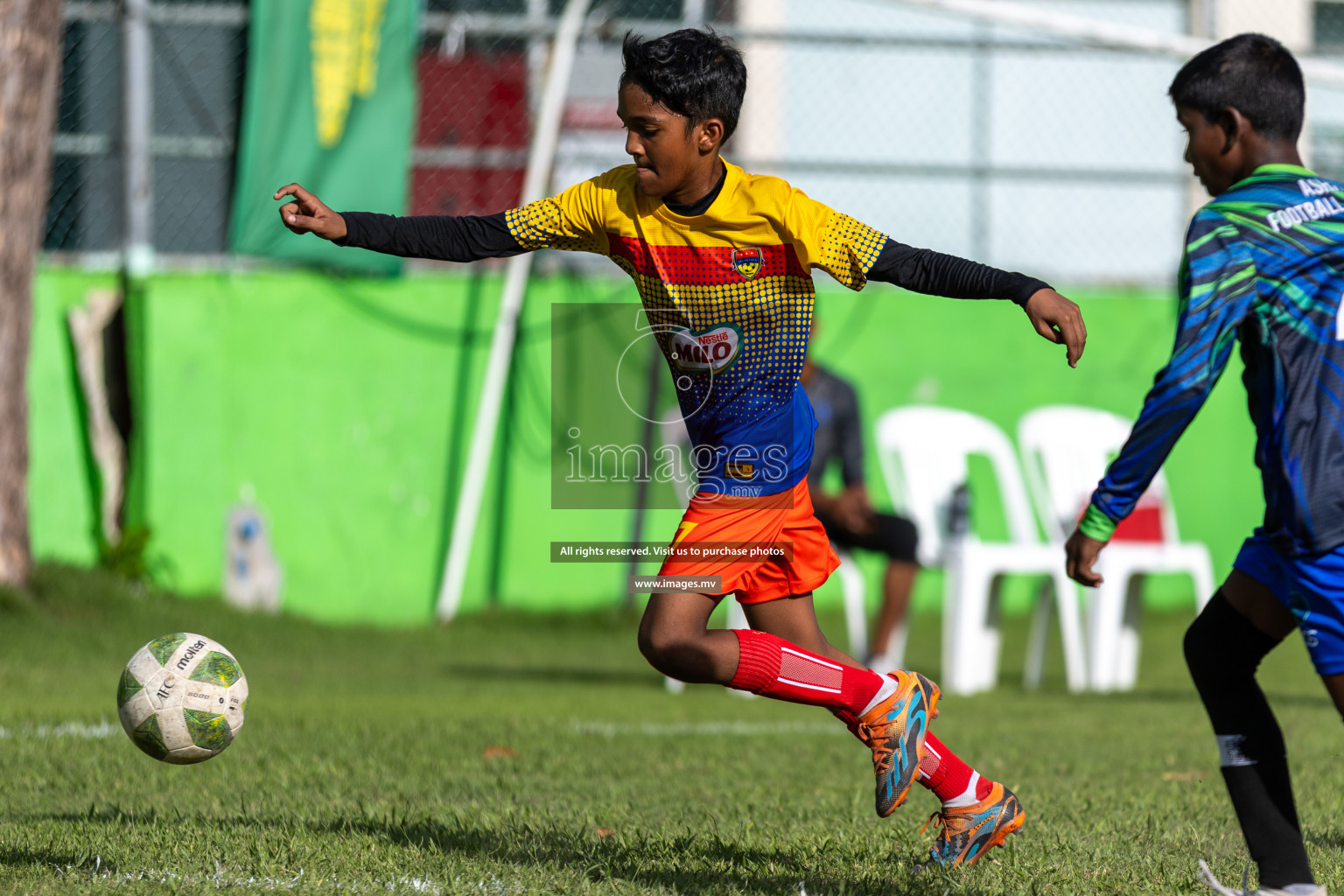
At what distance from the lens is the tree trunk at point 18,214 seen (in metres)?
8.98

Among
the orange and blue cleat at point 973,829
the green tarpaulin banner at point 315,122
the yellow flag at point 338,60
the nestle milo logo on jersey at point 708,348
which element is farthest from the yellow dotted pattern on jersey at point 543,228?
the yellow flag at point 338,60

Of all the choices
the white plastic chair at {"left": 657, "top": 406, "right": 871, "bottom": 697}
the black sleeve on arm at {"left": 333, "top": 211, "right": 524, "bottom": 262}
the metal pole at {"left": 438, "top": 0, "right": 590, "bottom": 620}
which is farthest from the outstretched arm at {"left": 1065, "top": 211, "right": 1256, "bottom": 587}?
the metal pole at {"left": 438, "top": 0, "right": 590, "bottom": 620}

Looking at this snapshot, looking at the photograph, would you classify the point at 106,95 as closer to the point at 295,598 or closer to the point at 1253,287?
the point at 295,598

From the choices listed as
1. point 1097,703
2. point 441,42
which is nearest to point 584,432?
point 441,42

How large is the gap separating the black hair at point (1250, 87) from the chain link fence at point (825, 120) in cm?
791

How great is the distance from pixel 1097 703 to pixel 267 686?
4448 mm

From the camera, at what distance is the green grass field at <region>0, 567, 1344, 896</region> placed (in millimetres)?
3830

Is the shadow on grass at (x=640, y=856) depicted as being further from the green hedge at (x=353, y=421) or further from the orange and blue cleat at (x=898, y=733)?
the green hedge at (x=353, y=421)

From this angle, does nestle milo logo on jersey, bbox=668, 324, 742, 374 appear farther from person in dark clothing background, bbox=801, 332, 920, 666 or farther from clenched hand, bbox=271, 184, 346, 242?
person in dark clothing background, bbox=801, 332, 920, 666

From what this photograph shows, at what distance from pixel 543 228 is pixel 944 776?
1728 mm

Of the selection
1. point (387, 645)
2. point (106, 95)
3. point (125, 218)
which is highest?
point (106, 95)

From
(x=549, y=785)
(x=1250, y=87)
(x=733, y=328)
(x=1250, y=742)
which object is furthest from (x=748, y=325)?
(x=549, y=785)

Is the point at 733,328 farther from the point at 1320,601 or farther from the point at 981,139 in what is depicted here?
the point at 981,139

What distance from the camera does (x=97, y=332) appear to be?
10.3 m
